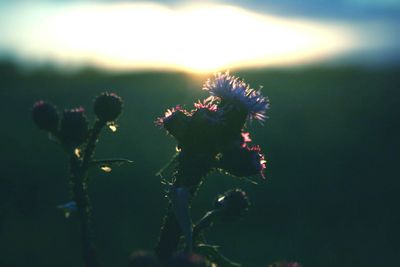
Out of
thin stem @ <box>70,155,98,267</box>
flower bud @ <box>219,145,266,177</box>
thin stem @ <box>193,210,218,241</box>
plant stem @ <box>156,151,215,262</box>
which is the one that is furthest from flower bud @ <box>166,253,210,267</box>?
flower bud @ <box>219,145,266,177</box>

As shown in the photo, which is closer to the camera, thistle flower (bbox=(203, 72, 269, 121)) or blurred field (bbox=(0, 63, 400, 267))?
thistle flower (bbox=(203, 72, 269, 121))

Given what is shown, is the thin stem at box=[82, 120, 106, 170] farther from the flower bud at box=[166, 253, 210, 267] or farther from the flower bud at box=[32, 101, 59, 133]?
the flower bud at box=[166, 253, 210, 267]

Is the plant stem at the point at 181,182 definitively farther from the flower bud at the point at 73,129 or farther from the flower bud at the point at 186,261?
the flower bud at the point at 186,261

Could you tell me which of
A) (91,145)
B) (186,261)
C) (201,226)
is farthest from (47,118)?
(186,261)

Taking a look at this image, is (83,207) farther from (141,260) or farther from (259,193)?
(259,193)

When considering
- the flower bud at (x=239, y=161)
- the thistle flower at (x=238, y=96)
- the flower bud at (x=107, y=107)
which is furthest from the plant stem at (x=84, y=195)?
the thistle flower at (x=238, y=96)

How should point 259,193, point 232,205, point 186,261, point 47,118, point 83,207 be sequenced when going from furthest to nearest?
point 259,193 < point 232,205 < point 47,118 < point 83,207 < point 186,261

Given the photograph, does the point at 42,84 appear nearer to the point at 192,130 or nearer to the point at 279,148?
the point at 279,148
